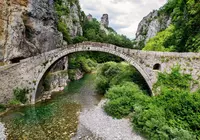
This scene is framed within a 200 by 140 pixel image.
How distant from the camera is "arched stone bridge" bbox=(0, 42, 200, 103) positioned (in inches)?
730

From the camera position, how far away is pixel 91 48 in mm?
22812

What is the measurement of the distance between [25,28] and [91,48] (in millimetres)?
7944

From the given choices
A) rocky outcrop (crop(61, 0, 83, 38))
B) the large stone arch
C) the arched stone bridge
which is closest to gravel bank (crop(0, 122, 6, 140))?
the arched stone bridge

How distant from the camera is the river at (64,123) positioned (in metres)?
13.9

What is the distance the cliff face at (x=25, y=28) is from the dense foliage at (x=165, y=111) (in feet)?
36.4

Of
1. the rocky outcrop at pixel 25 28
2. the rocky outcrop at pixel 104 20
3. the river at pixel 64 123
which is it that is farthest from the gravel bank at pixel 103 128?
the rocky outcrop at pixel 104 20

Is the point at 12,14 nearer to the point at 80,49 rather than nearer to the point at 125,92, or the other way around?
the point at 80,49

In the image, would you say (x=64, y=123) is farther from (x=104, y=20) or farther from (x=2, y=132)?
(x=104, y=20)

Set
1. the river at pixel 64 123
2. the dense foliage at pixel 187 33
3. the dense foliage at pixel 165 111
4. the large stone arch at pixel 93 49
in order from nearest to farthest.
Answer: the dense foliage at pixel 165 111 → the river at pixel 64 123 → the large stone arch at pixel 93 49 → the dense foliage at pixel 187 33

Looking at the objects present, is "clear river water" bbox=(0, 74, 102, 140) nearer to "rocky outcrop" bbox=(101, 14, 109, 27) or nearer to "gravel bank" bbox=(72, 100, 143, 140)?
"gravel bank" bbox=(72, 100, 143, 140)

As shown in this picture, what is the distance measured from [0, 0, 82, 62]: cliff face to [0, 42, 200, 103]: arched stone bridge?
2.04 m

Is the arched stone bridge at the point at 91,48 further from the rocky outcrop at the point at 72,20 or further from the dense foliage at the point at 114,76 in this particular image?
the rocky outcrop at the point at 72,20

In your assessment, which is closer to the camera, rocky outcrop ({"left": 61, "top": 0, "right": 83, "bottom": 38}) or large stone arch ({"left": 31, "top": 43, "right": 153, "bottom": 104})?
large stone arch ({"left": 31, "top": 43, "right": 153, "bottom": 104})

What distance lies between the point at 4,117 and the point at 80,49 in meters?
9.67
